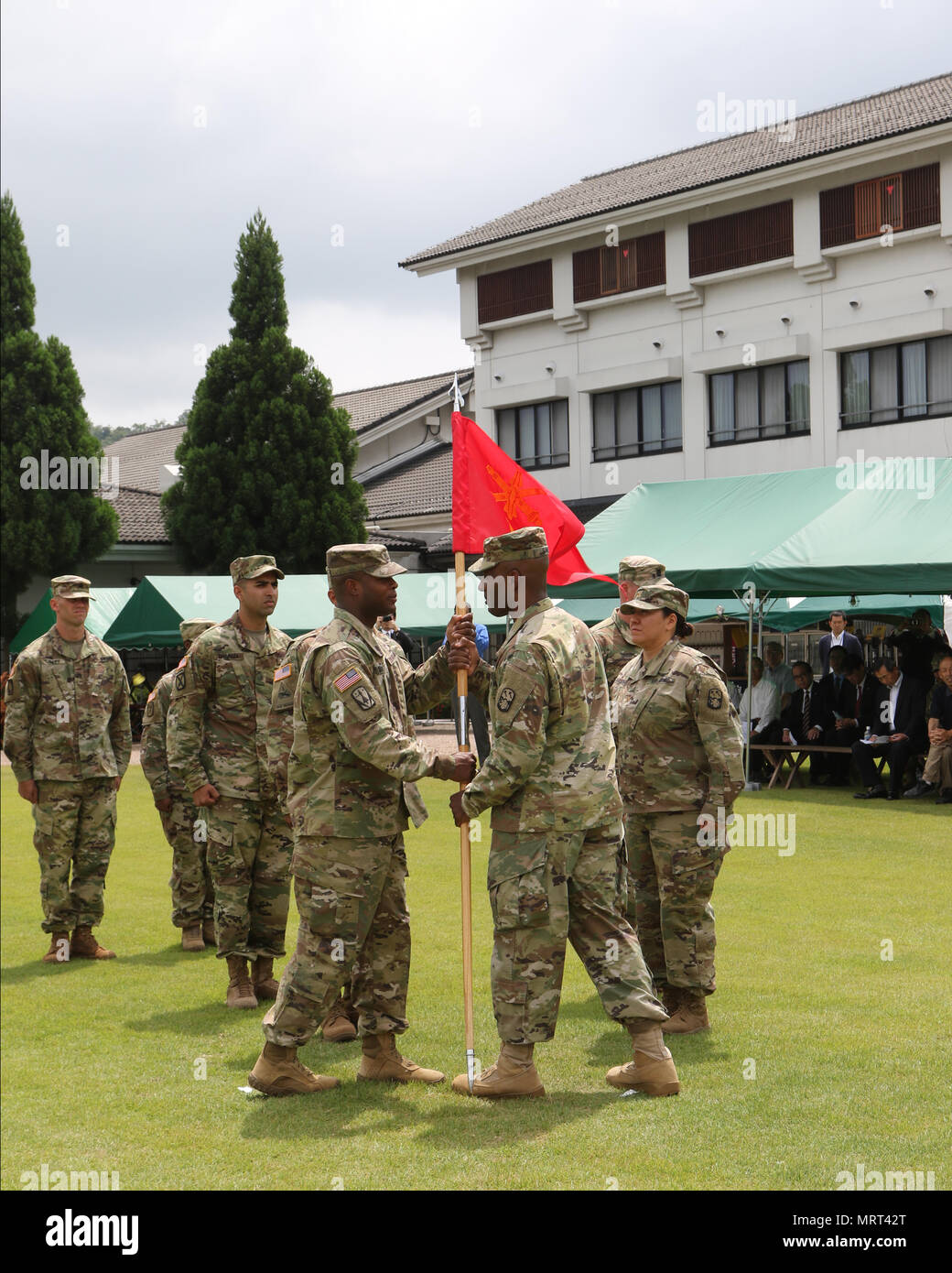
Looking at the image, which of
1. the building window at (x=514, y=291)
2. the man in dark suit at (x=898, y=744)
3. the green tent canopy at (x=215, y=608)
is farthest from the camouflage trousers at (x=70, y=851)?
the building window at (x=514, y=291)

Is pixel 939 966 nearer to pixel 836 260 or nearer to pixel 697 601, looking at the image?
pixel 697 601

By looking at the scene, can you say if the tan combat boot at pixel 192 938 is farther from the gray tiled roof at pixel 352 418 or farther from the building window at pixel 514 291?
the gray tiled roof at pixel 352 418

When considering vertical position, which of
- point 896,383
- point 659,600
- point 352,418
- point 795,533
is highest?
point 352,418

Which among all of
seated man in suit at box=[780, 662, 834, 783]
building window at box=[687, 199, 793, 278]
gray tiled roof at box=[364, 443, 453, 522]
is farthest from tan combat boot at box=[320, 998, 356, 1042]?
gray tiled roof at box=[364, 443, 453, 522]

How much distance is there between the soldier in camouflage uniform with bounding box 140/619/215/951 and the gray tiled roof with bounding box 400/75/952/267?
2287 cm

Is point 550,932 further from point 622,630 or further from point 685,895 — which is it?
point 622,630

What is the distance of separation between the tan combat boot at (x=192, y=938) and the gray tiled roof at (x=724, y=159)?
23583 millimetres

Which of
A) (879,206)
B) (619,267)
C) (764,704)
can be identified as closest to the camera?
(764,704)

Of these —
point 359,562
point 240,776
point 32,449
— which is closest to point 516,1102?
point 359,562

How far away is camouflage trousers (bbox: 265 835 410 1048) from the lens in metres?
6.12

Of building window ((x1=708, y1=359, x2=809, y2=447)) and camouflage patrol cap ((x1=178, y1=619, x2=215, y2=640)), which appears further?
building window ((x1=708, y1=359, x2=809, y2=447))

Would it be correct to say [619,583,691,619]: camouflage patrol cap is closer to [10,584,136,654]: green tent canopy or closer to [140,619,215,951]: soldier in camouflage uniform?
[140,619,215,951]: soldier in camouflage uniform

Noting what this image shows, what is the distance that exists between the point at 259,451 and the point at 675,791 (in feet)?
104

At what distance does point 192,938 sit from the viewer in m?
10.1
